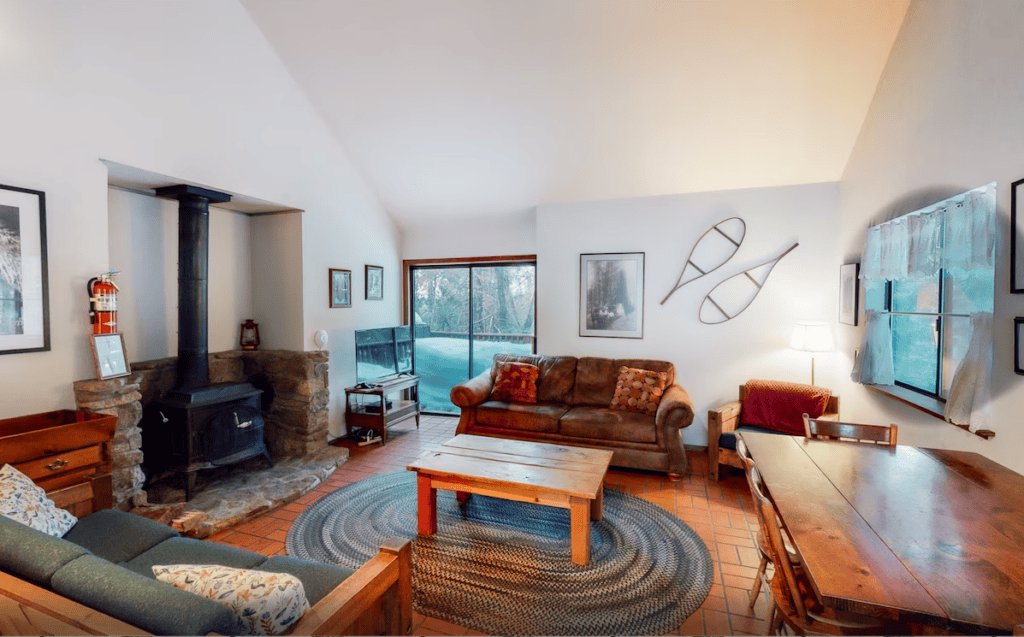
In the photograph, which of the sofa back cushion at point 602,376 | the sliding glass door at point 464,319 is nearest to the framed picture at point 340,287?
the sliding glass door at point 464,319

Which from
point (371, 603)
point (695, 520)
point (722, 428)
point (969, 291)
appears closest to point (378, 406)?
point (695, 520)

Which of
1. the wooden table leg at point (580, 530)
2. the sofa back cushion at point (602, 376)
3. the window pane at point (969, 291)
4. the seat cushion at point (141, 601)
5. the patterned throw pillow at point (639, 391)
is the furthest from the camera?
the sofa back cushion at point (602, 376)

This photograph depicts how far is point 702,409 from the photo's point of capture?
4.33 metres

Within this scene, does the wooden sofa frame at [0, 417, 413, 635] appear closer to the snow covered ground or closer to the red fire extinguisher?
the red fire extinguisher

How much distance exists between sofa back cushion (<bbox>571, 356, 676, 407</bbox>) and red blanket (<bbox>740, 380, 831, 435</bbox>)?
705 millimetres

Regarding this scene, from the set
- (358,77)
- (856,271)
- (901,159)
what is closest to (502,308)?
(358,77)

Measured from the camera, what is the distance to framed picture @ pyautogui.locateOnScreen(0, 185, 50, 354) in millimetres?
2260

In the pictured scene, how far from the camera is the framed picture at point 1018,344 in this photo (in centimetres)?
175

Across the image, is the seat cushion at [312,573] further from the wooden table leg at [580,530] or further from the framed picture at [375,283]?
the framed picture at [375,283]

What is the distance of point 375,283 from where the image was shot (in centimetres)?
510

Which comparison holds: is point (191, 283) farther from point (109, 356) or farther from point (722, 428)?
point (722, 428)

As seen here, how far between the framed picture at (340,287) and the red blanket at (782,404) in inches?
153

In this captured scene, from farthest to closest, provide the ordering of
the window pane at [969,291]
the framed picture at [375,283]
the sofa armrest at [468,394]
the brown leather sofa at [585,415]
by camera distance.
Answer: the framed picture at [375,283]
the sofa armrest at [468,394]
the brown leather sofa at [585,415]
the window pane at [969,291]

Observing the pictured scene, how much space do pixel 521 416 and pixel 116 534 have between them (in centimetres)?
276
